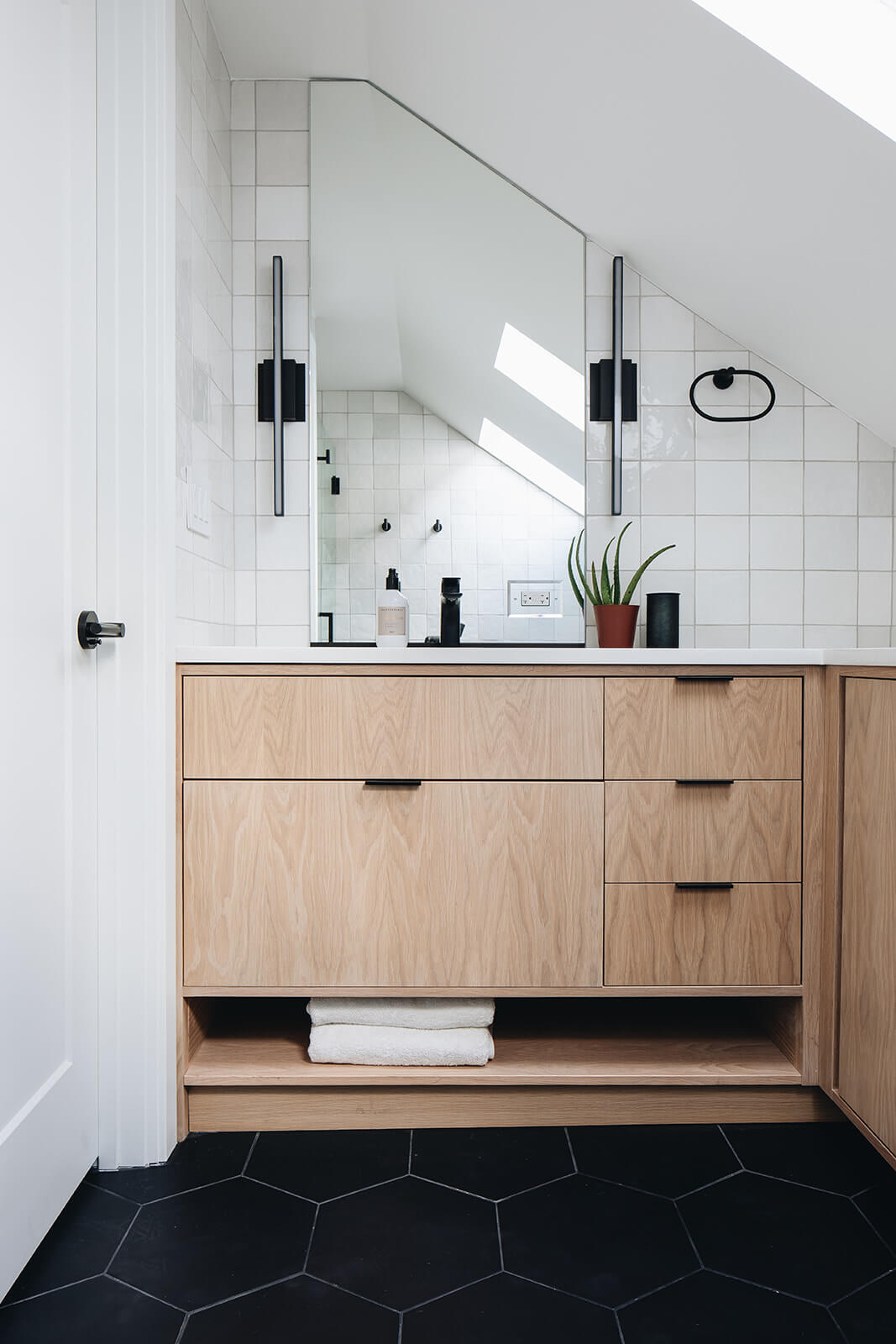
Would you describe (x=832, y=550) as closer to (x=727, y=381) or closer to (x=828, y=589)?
(x=828, y=589)

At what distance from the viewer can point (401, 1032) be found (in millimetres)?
1571

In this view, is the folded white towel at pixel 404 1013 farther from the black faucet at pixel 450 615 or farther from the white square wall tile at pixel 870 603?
the white square wall tile at pixel 870 603

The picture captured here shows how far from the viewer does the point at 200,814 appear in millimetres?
1524

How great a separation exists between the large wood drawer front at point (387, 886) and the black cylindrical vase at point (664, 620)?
1.76ft

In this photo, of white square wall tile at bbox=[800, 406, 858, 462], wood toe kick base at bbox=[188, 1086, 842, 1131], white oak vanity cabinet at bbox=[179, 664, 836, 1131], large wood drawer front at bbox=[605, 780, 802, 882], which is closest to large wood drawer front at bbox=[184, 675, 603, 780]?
white oak vanity cabinet at bbox=[179, 664, 836, 1131]

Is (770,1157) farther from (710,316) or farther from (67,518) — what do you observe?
(710,316)

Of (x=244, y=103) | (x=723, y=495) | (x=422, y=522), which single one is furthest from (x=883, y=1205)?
(x=244, y=103)

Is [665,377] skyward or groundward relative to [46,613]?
skyward

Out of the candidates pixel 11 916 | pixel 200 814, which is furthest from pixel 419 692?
pixel 11 916

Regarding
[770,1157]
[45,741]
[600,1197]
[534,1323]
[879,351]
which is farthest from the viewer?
[879,351]

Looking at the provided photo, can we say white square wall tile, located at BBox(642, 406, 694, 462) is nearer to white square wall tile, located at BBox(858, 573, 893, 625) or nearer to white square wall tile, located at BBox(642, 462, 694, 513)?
white square wall tile, located at BBox(642, 462, 694, 513)

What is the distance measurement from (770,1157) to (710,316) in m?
1.79

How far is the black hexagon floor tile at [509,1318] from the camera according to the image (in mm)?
1064

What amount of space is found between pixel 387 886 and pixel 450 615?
0.69 meters
